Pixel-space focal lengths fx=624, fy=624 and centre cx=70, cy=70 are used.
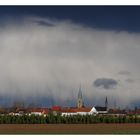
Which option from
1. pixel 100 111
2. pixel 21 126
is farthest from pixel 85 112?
pixel 21 126

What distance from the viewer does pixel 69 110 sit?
21.5 m

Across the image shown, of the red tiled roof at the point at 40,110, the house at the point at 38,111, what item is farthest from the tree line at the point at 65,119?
the red tiled roof at the point at 40,110

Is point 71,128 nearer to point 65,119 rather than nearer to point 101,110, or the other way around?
point 65,119

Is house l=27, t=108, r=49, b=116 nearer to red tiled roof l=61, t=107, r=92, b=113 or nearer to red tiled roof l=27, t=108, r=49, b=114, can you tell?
red tiled roof l=27, t=108, r=49, b=114

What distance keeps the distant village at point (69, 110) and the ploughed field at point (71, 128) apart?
0.43m

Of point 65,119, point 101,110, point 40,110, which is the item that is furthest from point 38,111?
point 101,110

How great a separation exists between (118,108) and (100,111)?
686 millimetres

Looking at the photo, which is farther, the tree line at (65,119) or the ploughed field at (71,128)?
the tree line at (65,119)

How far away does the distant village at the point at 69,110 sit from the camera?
21.0 metres

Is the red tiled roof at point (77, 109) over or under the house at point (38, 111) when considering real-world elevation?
over

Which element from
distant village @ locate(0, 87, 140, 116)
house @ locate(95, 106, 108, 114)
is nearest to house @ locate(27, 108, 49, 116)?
distant village @ locate(0, 87, 140, 116)

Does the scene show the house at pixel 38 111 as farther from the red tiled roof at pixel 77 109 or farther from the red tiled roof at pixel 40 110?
the red tiled roof at pixel 77 109

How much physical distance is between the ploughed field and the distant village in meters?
0.43
